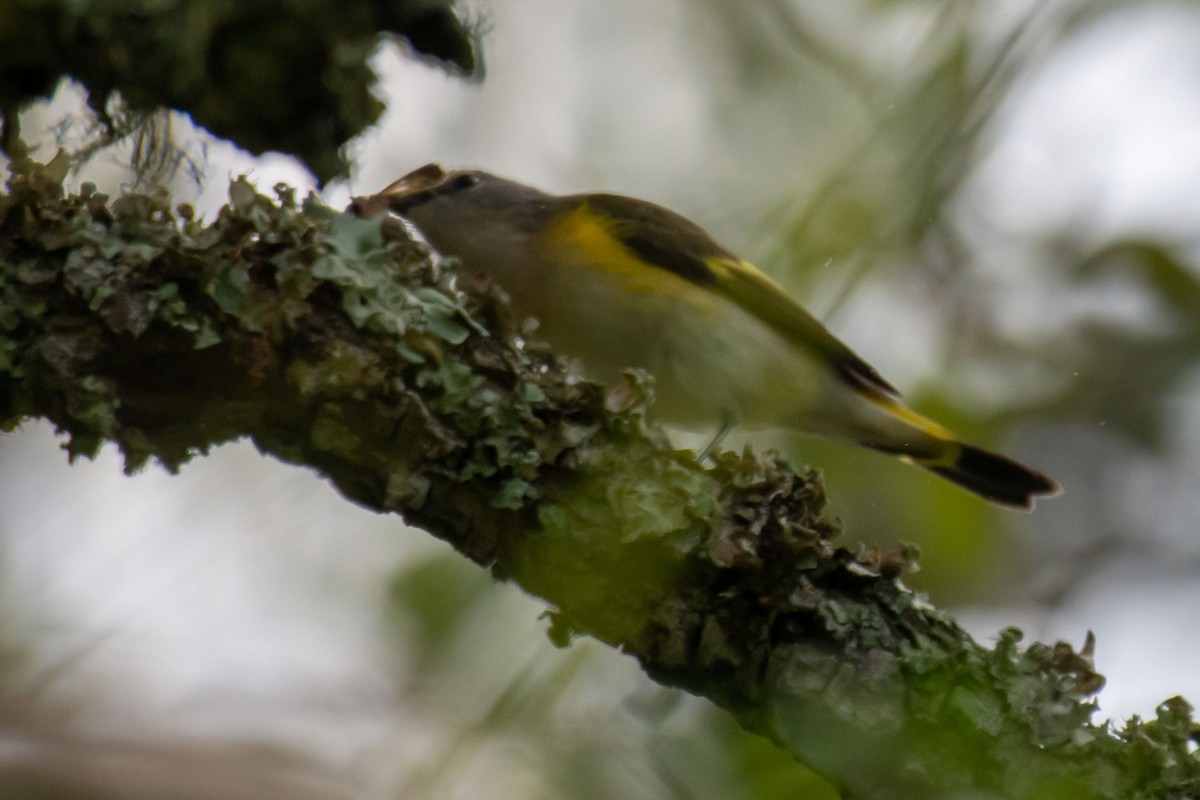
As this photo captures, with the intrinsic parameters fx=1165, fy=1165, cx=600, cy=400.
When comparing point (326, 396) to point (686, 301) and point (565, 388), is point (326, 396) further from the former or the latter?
point (686, 301)

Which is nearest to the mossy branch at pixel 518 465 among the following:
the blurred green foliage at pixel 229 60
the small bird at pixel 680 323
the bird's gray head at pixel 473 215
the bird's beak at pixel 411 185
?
the blurred green foliage at pixel 229 60

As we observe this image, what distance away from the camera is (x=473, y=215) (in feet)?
11.0

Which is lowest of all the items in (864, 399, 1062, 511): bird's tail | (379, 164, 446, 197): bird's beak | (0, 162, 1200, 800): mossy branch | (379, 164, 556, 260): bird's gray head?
(0, 162, 1200, 800): mossy branch

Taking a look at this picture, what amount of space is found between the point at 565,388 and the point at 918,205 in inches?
34.8

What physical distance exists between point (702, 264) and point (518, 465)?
168 cm

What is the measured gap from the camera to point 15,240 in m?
1.63

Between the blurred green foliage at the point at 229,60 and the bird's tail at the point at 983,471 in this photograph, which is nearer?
the blurred green foliage at the point at 229,60

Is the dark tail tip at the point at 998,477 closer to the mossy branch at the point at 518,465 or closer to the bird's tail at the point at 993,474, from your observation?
the bird's tail at the point at 993,474

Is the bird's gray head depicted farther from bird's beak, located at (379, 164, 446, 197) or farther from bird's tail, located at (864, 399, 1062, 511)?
bird's tail, located at (864, 399, 1062, 511)

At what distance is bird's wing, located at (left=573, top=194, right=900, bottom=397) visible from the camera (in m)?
3.23

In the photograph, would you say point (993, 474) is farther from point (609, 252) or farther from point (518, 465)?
point (518, 465)

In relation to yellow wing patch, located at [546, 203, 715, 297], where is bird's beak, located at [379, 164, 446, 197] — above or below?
below

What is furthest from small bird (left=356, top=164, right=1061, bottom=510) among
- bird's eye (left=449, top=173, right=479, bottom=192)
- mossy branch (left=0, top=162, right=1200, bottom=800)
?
mossy branch (left=0, top=162, right=1200, bottom=800)

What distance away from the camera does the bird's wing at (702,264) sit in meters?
3.23
